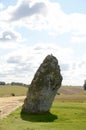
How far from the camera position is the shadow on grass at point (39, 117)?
32666 millimetres

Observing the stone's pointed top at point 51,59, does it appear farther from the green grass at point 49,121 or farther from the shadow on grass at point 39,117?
the shadow on grass at point 39,117

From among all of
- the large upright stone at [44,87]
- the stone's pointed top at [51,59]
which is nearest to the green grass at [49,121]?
the large upright stone at [44,87]

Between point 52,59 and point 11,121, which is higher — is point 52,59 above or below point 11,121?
above

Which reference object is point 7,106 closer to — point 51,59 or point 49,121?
point 51,59

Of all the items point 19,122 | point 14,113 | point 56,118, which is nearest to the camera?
point 19,122

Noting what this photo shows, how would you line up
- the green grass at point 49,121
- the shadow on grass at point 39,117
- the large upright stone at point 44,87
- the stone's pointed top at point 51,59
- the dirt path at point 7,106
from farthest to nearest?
the stone's pointed top at point 51,59 < the dirt path at point 7,106 < the large upright stone at point 44,87 < the shadow on grass at point 39,117 < the green grass at point 49,121

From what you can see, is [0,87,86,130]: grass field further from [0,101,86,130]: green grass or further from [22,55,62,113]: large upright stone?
[22,55,62,113]: large upright stone

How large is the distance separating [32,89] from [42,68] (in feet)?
7.70

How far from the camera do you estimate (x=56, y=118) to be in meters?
33.0

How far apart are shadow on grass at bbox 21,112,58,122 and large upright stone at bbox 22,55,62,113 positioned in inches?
40.2

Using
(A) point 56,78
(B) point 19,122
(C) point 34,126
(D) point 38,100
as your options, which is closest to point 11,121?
(B) point 19,122

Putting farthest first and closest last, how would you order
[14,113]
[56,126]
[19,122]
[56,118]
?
[14,113] → [56,118] → [19,122] → [56,126]

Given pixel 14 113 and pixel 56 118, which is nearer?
pixel 56 118

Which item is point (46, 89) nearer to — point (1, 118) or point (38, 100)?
point (38, 100)
